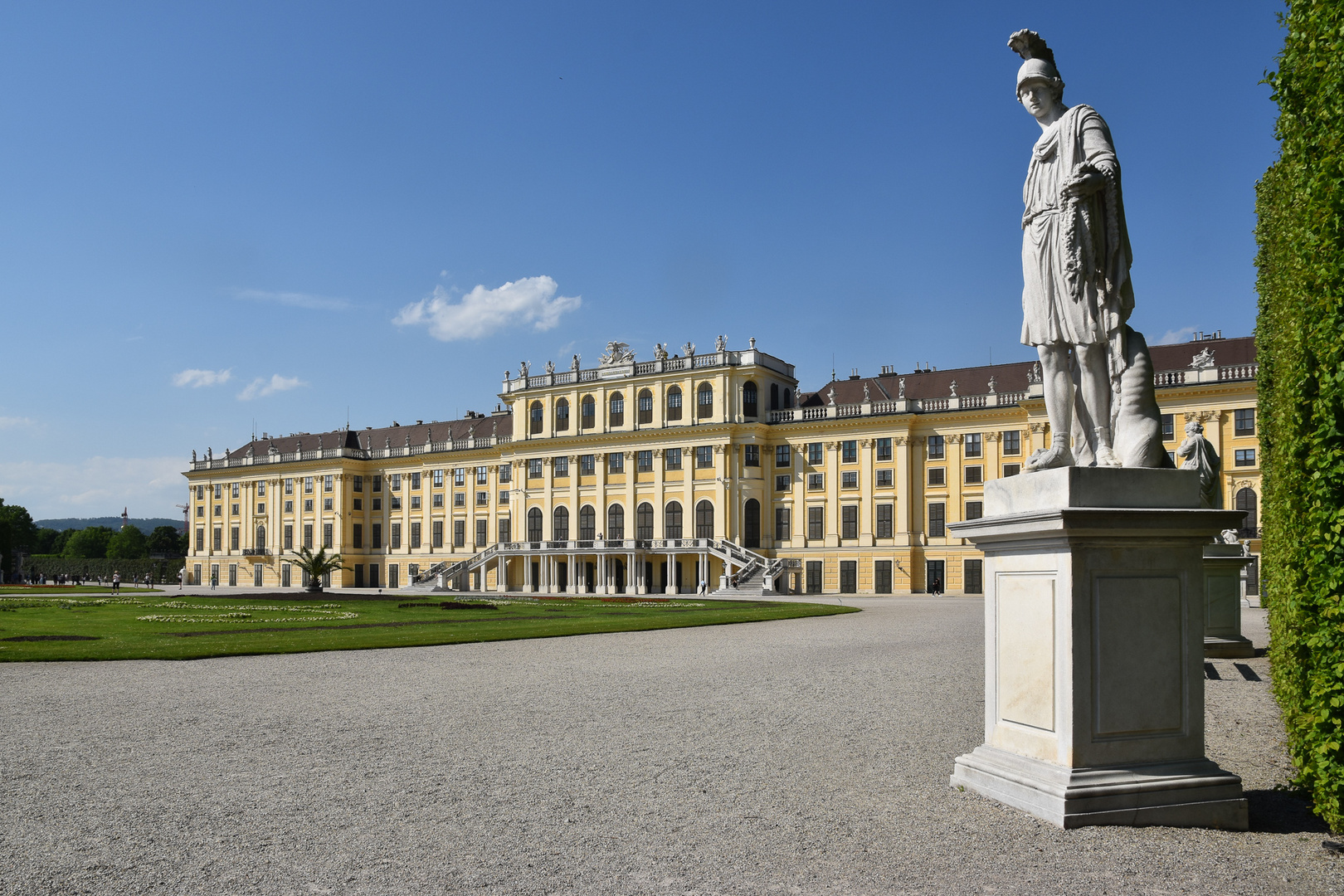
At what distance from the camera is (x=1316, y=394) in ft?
22.3

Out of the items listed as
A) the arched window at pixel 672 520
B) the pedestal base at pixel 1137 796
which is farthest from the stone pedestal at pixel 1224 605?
the arched window at pixel 672 520

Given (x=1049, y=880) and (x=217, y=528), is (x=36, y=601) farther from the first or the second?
(x=217, y=528)

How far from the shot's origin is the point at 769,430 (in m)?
70.9

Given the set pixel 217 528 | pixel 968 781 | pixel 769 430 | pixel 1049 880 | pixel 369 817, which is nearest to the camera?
pixel 1049 880

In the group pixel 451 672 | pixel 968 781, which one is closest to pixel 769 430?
pixel 451 672

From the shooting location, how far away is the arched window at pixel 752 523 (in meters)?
70.6

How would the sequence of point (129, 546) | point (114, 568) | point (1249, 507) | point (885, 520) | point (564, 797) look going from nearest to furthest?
1. point (564, 797)
2. point (1249, 507)
3. point (885, 520)
4. point (114, 568)
5. point (129, 546)

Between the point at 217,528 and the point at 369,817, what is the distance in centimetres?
10178

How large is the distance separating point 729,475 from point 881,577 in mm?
12751

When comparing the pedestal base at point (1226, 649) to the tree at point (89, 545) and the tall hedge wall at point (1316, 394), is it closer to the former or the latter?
the tall hedge wall at point (1316, 394)

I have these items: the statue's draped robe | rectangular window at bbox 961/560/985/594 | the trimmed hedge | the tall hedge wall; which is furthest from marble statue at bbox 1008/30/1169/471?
the trimmed hedge

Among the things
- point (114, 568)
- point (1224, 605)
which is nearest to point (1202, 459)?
point (1224, 605)

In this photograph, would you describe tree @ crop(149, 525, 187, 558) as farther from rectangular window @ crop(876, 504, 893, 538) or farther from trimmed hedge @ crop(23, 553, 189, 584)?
rectangular window @ crop(876, 504, 893, 538)

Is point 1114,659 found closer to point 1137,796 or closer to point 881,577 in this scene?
point 1137,796
